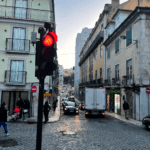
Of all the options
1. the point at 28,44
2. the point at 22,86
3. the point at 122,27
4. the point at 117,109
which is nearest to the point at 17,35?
the point at 28,44

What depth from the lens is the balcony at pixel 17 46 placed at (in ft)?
55.4

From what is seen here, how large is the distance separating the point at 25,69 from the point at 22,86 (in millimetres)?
1787

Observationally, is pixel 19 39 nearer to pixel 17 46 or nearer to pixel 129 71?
pixel 17 46

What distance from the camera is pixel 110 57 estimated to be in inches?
941

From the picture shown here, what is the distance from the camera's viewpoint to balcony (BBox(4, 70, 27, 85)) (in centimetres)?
1661

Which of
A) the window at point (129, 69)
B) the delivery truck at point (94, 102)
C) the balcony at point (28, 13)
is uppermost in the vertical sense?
the balcony at point (28, 13)

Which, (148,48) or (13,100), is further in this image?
(13,100)

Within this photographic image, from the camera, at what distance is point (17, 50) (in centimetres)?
1700

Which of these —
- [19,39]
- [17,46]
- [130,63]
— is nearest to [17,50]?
[17,46]

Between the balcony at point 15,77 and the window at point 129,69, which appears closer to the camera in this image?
the balcony at point 15,77

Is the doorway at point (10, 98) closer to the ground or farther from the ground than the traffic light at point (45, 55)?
closer to the ground

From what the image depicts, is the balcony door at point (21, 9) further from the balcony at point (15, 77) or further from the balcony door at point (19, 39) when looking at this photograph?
the balcony at point (15, 77)

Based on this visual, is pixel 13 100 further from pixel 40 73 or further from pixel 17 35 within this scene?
pixel 40 73

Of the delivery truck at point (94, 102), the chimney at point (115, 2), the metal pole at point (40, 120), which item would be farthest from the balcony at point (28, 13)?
the metal pole at point (40, 120)
